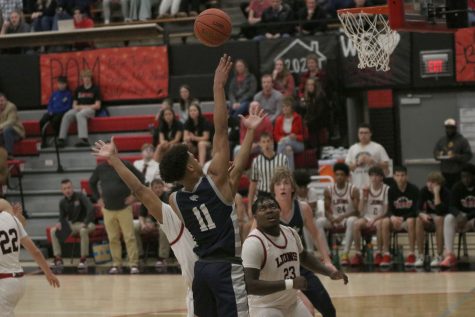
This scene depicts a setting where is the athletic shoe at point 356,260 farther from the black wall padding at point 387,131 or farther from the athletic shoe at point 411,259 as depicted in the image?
the black wall padding at point 387,131

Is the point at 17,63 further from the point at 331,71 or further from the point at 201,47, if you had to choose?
the point at 331,71

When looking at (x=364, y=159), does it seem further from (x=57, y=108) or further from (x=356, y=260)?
(x=57, y=108)

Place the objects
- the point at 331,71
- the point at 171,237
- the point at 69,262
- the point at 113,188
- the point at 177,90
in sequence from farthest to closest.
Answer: the point at 177,90, the point at 331,71, the point at 69,262, the point at 113,188, the point at 171,237

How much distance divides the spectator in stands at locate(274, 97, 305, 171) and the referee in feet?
3.12

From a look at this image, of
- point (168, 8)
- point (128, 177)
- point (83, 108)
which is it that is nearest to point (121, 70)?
point (83, 108)

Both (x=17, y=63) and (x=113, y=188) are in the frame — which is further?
(x=17, y=63)

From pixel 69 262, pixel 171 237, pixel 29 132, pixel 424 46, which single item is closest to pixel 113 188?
pixel 69 262

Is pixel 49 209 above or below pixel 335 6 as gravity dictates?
below

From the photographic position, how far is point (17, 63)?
20984mm

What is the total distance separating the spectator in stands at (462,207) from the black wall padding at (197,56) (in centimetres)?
584

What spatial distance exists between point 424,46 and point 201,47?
4426mm

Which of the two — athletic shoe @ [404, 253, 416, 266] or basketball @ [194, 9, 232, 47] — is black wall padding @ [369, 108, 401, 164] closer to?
athletic shoe @ [404, 253, 416, 266]

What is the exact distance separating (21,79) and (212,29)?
42.8 ft

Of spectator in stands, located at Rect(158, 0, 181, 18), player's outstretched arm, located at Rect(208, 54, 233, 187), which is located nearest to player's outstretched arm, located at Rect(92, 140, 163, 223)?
player's outstretched arm, located at Rect(208, 54, 233, 187)
